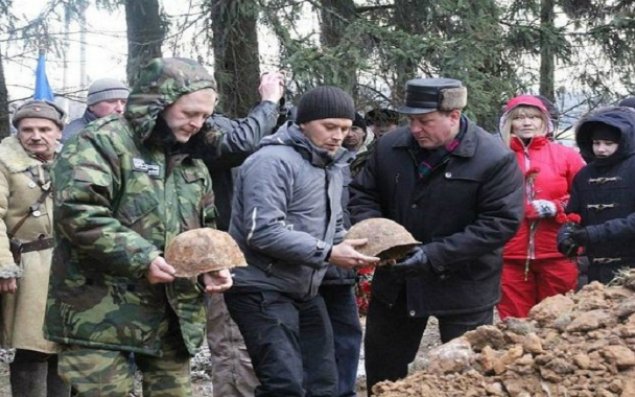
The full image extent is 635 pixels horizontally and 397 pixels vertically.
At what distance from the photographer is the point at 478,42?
9578 mm

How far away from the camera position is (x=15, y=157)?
5.91 meters

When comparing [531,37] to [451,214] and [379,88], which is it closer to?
[379,88]

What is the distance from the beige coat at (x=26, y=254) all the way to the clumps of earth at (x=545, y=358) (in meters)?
2.34

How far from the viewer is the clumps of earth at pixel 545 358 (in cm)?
405

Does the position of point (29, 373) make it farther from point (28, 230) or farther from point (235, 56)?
point (235, 56)

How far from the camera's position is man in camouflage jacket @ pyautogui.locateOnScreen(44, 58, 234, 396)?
13.7ft

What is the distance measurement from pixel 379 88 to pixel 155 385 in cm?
570

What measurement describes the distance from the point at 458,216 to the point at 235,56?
4.62 metres

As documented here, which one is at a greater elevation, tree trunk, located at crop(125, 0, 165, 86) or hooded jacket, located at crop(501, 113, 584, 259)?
tree trunk, located at crop(125, 0, 165, 86)

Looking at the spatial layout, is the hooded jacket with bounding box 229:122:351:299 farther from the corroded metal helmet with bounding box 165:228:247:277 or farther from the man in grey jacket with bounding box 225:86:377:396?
the corroded metal helmet with bounding box 165:228:247:277

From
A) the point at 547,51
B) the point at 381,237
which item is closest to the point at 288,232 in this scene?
the point at 381,237

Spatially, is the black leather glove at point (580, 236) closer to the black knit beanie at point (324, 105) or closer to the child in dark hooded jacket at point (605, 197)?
the child in dark hooded jacket at point (605, 197)

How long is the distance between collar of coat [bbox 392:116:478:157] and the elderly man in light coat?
202cm

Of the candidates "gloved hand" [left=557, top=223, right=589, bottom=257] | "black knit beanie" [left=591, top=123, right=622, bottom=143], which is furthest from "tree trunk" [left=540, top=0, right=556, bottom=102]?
Result: "gloved hand" [left=557, top=223, right=589, bottom=257]
